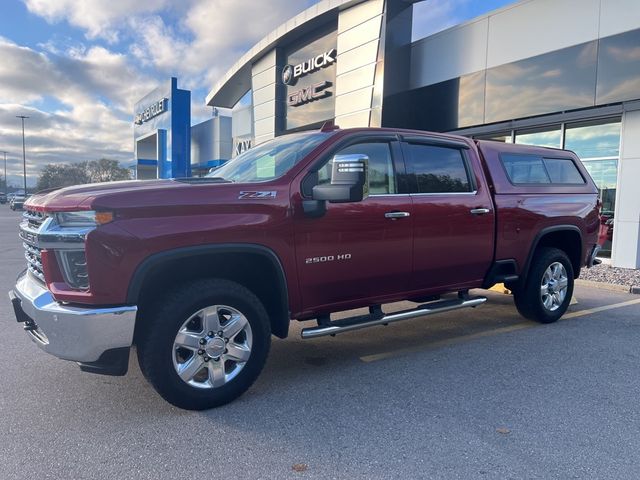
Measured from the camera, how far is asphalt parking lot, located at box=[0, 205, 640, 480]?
279 centimetres

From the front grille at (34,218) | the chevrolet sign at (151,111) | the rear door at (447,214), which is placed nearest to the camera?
the front grille at (34,218)

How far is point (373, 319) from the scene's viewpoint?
13.9ft

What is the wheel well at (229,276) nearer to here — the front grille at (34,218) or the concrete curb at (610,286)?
the front grille at (34,218)

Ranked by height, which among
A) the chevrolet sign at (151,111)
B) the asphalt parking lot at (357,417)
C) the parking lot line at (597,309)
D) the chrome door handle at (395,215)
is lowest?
the asphalt parking lot at (357,417)

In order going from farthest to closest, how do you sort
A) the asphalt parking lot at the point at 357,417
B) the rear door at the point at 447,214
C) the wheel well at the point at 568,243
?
the wheel well at the point at 568,243 < the rear door at the point at 447,214 < the asphalt parking lot at the point at 357,417

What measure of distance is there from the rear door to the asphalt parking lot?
0.81 metres

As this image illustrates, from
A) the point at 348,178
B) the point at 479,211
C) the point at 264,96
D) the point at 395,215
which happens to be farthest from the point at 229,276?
the point at 264,96

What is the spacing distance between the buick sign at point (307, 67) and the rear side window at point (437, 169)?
1237cm

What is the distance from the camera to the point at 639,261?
973cm

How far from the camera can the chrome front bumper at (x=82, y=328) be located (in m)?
3.02

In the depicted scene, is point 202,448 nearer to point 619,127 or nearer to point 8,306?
point 8,306

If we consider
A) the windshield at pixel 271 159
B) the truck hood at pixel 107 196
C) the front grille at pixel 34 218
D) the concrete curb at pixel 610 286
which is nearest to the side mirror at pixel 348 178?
the windshield at pixel 271 159

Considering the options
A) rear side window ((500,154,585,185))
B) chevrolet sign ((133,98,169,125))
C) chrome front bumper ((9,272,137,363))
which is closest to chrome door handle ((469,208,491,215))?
rear side window ((500,154,585,185))

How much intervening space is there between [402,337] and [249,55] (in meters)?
19.1
